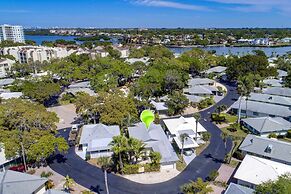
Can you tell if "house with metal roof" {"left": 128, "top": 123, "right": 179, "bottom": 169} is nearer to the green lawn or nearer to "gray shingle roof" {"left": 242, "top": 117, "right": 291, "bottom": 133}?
"gray shingle roof" {"left": 242, "top": 117, "right": 291, "bottom": 133}

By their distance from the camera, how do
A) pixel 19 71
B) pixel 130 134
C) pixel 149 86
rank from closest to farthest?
1. pixel 130 134
2. pixel 149 86
3. pixel 19 71

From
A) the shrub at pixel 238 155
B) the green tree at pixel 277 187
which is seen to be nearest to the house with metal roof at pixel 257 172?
the shrub at pixel 238 155

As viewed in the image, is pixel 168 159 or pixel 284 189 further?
pixel 168 159

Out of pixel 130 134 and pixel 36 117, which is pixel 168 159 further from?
pixel 36 117

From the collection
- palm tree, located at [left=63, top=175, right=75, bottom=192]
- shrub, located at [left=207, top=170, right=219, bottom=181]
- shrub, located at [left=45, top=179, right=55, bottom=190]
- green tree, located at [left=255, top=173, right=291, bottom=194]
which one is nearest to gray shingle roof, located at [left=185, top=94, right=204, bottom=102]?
shrub, located at [left=207, top=170, right=219, bottom=181]

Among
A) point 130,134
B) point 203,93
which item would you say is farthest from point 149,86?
point 130,134

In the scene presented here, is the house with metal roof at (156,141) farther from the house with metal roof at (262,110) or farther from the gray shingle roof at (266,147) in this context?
the house with metal roof at (262,110)
